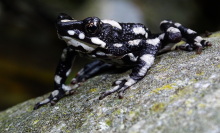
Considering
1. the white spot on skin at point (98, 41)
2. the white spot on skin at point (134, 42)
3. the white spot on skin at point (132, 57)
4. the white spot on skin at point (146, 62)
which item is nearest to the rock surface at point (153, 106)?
the white spot on skin at point (146, 62)

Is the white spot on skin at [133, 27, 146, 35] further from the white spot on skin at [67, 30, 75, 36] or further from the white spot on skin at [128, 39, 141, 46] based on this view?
the white spot on skin at [67, 30, 75, 36]

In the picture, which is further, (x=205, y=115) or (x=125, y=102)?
(x=125, y=102)

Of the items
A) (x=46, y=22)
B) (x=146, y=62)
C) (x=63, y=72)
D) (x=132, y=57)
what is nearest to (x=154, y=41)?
(x=132, y=57)

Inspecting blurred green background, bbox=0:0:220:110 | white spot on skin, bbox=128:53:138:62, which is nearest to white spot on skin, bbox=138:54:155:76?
white spot on skin, bbox=128:53:138:62

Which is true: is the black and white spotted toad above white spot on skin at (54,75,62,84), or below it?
above

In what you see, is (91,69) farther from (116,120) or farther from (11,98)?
(11,98)

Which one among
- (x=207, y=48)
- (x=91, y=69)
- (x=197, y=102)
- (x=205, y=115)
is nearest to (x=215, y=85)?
(x=197, y=102)

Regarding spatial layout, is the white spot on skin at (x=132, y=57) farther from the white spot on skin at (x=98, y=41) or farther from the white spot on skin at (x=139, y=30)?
the white spot on skin at (x=98, y=41)

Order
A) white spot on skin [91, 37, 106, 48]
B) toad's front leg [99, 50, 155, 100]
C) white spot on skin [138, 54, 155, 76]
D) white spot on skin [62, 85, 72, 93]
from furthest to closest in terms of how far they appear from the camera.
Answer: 1. white spot on skin [62, 85, 72, 93]
2. white spot on skin [91, 37, 106, 48]
3. white spot on skin [138, 54, 155, 76]
4. toad's front leg [99, 50, 155, 100]
